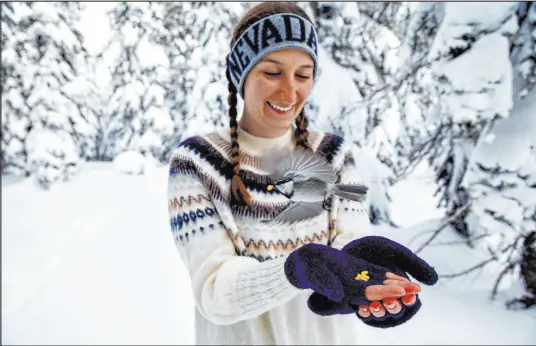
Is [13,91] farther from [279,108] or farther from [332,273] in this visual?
[332,273]

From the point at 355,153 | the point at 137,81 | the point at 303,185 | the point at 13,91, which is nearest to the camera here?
the point at 303,185

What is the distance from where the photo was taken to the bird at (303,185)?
319mm

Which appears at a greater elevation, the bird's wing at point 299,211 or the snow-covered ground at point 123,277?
the bird's wing at point 299,211

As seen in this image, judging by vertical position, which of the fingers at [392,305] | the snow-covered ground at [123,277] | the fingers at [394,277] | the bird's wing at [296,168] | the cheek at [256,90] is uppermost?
the cheek at [256,90]

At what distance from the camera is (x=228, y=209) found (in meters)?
0.44

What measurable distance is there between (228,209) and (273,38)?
222 millimetres

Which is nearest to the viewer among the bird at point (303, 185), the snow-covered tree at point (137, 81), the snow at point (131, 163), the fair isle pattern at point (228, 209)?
the bird at point (303, 185)

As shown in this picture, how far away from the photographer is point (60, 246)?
1612 mm

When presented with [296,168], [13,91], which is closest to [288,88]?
[296,168]

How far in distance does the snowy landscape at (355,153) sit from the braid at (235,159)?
194 mm

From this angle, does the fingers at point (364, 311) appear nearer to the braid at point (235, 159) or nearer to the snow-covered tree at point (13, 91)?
the braid at point (235, 159)

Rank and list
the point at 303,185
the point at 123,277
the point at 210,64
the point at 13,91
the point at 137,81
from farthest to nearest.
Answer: the point at 13,91 → the point at 123,277 → the point at 137,81 → the point at 210,64 → the point at 303,185


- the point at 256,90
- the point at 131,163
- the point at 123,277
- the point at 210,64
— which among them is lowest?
the point at 123,277

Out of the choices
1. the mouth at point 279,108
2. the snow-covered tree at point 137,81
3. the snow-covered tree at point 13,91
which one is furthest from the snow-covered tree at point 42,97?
the mouth at point 279,108
